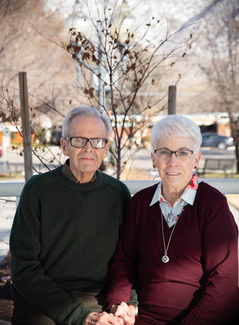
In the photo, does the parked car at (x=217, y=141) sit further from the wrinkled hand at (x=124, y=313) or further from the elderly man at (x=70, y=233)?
the wrinkled hand at (x=124, y=313)

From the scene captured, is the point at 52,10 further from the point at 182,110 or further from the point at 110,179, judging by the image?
the point at 110,179

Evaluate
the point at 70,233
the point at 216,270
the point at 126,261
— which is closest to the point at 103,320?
the point at 126,261

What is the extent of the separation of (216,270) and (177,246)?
239mm


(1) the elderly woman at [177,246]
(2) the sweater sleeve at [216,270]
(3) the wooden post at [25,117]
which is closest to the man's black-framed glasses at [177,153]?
(1) the elderly woman at [177,246]

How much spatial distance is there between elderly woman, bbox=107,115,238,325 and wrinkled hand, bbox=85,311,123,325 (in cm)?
4

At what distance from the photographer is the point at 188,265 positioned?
7.85 feet

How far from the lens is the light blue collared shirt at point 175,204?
250cm

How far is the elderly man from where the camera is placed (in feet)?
8.13

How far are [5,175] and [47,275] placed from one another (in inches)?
575

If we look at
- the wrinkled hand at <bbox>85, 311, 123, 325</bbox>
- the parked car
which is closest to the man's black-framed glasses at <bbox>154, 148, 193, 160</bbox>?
the wrinkled hand at <bbox>85, 311, 123, 325</bbox>

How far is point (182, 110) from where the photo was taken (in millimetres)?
21500

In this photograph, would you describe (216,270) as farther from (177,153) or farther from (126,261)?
(177,153)

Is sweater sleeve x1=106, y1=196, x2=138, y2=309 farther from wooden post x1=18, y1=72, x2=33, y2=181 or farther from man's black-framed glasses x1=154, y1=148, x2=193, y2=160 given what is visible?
wooden post x1=18, y1=72, x2=33, y2=181

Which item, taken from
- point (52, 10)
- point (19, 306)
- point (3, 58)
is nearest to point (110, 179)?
point (19, 306)
